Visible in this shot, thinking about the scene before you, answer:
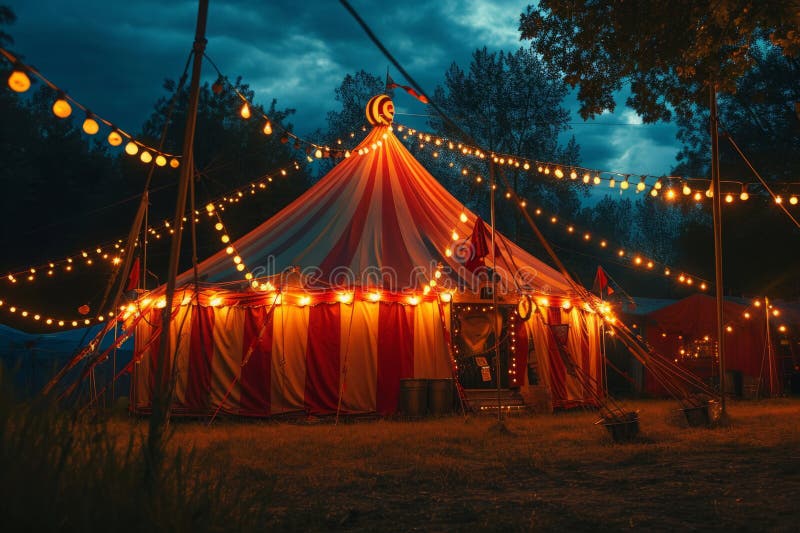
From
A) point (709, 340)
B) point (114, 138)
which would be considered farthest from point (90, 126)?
point (709, 340)

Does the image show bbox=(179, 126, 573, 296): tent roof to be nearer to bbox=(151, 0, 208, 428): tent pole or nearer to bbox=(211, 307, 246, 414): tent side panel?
bbox=(211, 307, 246, 414): tent side panel

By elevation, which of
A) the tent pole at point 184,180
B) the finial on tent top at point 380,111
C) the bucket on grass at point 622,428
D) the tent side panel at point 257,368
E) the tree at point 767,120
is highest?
the tree at point 767,120

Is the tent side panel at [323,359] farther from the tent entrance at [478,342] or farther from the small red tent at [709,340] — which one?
the small red tent at [709,340]

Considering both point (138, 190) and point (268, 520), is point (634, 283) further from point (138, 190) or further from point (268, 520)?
point (268, 520)

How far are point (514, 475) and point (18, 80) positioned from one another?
13.9ft

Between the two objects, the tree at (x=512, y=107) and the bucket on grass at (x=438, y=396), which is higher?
the tree at (x=512, y=107)

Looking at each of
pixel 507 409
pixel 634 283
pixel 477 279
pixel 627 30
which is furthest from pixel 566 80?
pixel 634 283

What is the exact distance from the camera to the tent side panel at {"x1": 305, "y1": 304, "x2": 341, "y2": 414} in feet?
32.5

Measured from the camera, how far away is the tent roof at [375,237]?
10359 millimetres

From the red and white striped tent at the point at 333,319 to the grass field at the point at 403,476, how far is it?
860 millimetres

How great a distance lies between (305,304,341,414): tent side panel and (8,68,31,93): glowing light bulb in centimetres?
624

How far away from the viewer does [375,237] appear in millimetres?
11031

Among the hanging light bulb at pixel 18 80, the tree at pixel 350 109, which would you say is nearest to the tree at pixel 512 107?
the tree at pixel 350 109

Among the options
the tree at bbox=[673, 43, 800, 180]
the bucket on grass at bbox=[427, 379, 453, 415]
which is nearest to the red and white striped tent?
the bucket on grass at bbox=[427, 379, 453, 415]
